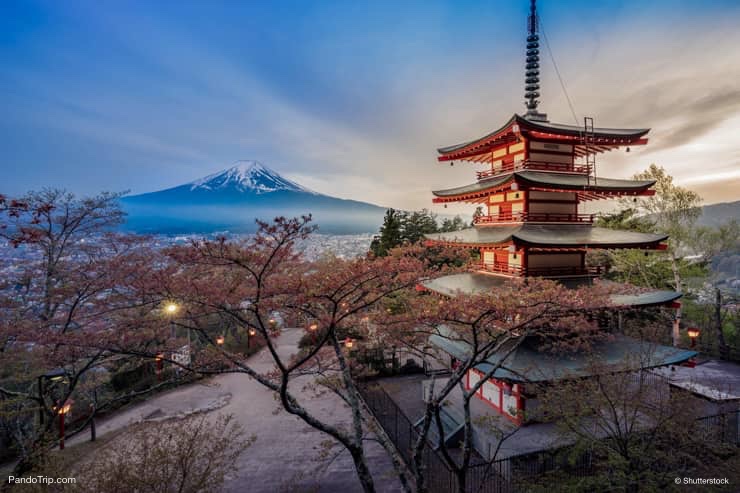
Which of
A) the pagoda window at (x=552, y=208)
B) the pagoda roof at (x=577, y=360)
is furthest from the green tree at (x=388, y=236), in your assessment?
the pagoda roof at (x=577, y=360)

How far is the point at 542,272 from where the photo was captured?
10750 millimetres

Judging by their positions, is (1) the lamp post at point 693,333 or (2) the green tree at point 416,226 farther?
(2) the green tree at point 416,226

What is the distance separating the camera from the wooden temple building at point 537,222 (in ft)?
30.9

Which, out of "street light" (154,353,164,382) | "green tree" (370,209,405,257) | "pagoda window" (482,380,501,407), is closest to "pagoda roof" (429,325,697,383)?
"pagoda window" (482,380,501,407)

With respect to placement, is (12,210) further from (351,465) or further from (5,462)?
(5,462)

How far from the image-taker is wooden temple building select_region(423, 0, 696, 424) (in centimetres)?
942

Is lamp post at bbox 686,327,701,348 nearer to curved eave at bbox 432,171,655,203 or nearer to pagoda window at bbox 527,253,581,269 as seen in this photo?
curved eave at bbox 432,171,655,203

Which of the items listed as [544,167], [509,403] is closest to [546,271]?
[544,167]

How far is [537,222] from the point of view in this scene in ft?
36.1

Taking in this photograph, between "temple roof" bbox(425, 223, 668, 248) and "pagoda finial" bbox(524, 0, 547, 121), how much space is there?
4866mm

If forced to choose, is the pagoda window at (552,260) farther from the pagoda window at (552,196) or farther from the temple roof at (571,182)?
the temple roof at (571,182)

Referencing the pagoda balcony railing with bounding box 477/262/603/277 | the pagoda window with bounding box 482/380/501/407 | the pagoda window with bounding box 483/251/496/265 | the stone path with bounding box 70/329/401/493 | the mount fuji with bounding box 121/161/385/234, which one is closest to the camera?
the stone path with bounding box 70/329/401/493

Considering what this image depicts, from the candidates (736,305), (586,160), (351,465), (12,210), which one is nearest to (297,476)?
(351,465)

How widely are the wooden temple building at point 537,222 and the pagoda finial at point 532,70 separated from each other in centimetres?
4
